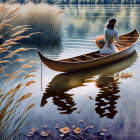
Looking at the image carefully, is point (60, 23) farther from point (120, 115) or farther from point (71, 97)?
point (120, 115)

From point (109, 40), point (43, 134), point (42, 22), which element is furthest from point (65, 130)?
point (42, 22)

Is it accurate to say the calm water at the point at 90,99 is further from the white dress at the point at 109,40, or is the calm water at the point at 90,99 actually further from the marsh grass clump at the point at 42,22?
the marsh grass clump at the point at 42,22

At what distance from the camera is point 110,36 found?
907cm

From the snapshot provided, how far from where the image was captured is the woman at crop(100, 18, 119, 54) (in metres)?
8.84

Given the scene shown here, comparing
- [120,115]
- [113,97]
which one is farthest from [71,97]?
[120,115]

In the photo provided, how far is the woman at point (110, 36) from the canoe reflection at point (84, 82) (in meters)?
0.54

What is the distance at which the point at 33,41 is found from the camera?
1331 centimetres

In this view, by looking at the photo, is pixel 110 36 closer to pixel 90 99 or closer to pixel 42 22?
pixel 90 99

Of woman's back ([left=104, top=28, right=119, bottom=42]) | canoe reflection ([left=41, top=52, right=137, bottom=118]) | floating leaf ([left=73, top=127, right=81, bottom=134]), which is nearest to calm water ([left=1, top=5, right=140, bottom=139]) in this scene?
canoe reflection ([left=41, top=52, right=137, bottom=118])

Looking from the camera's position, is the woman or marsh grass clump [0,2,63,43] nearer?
the woman

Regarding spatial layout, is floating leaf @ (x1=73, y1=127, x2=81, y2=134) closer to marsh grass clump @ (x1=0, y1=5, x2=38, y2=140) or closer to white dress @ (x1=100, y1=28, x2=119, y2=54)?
marsh grass clump @ (x1=0, y1=5, x2=38, y2=140)

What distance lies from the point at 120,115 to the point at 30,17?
9.05m

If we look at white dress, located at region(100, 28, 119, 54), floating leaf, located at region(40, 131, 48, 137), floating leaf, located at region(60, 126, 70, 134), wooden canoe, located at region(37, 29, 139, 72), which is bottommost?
floating leaf, located at region(40, 131, 48, 137)

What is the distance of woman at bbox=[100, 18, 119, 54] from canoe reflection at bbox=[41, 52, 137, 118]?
1.78 feet
